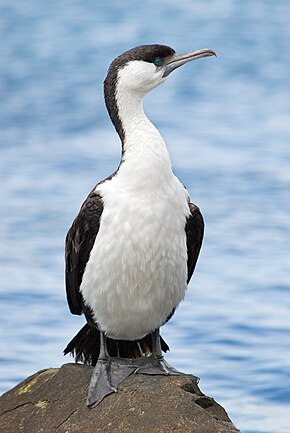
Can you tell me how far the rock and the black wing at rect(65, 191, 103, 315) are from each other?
416 millimetres

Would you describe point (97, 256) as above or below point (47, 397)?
Answer: above

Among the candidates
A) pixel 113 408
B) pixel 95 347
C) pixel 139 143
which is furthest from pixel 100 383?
pixel 139 143

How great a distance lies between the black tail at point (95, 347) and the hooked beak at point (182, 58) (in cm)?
160

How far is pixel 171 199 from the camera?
8.89 m

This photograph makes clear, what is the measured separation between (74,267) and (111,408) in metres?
0.86

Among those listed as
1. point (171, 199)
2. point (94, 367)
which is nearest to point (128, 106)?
point (171, 199)

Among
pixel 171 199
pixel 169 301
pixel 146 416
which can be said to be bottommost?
pixel 146 416

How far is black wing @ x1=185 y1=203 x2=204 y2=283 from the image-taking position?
9.10 meters

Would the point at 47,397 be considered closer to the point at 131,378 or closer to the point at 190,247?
the point at 131,378

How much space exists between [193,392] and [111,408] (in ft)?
1.56

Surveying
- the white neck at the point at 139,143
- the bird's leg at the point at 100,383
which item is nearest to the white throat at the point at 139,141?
the white neck at the point at 139,143

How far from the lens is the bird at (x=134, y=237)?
8.85 m

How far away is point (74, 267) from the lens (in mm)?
9227

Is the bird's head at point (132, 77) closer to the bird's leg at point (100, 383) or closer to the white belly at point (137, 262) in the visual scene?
the white belly at point (137, 262)
